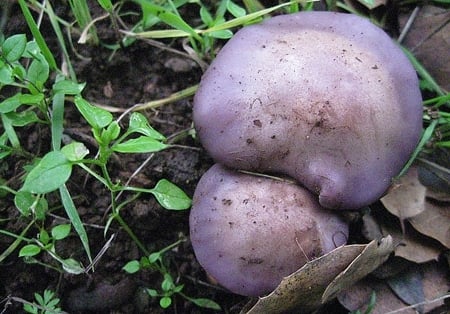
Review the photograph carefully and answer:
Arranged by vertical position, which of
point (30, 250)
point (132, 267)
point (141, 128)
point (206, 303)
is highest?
point (141, 128)

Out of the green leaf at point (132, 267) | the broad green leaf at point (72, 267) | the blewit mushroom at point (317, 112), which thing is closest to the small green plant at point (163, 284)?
the green leaf at point (132, 267)

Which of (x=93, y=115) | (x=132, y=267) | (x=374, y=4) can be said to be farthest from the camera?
(x=374, y=4)

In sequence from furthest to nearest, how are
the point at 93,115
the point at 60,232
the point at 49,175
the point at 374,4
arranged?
the point at 374,4, the point at 60,232, the point at 93,115, the point at 49,175

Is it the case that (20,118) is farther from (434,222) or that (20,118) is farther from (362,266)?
(434,222)

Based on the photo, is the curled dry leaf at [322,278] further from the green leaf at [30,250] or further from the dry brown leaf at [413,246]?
the green leaf at [30,250]

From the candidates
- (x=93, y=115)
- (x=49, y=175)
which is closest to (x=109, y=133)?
(x=93, y=115)

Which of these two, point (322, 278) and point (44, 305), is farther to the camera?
point (44, 305)

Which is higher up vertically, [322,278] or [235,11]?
[235,11]

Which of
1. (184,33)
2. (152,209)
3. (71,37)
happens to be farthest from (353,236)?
(71,37)
